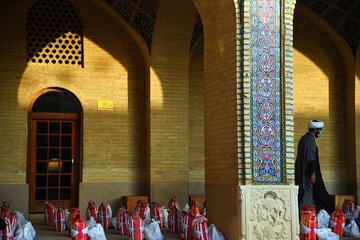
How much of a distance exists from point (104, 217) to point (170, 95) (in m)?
2.98

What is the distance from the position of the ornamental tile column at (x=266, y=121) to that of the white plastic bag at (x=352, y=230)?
52.2 inches

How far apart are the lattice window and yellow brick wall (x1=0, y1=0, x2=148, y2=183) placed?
0.44 ft

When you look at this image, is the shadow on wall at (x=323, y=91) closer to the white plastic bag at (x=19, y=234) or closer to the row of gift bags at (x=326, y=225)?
the row of gift bags at (x=326, y=225)

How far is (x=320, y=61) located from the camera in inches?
457

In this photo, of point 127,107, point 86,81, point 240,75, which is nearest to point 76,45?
point 86,81

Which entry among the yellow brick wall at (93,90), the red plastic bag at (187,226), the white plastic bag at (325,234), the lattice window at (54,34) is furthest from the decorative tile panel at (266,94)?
the lattice window at (54,34)

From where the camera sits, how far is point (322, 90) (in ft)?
37.9

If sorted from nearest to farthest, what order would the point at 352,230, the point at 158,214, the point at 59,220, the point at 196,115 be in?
the point at 352,230
the point at 59,220
the point at 158,214
the point at 196,115

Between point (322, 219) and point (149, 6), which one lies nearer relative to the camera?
point (322, 219)

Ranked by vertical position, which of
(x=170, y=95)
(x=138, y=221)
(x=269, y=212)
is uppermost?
(x=170, y=95)

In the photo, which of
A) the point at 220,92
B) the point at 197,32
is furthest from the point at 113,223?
the point at 197,32

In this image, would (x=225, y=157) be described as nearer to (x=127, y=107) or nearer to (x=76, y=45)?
(x=127, y=107)

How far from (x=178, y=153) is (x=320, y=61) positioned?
12.6ft

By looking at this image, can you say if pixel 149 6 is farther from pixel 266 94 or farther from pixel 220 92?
pixel 266 94
